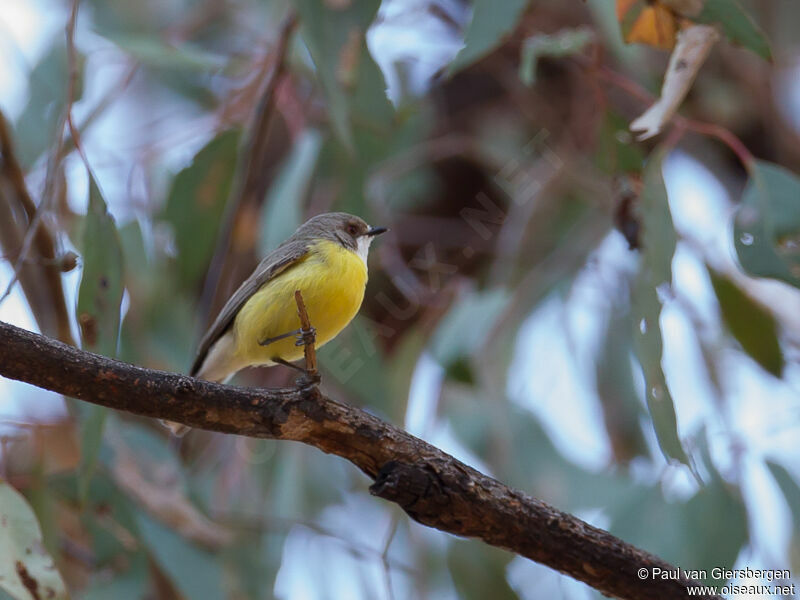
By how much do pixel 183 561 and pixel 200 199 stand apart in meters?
1.55

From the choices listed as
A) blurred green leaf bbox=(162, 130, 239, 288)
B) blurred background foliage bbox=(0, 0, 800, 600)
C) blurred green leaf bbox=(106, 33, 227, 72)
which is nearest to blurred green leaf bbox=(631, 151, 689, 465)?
blurred background foliage bbox=(0, 0, 800, 600)

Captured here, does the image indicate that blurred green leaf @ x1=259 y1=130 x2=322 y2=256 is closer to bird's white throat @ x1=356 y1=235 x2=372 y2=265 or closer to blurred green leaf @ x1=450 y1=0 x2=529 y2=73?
bird's white throat @ x1=356 y1=235 x2=372 y2=265

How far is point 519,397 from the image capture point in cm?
463

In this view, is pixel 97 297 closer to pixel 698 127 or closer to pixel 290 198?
pixel 290 198

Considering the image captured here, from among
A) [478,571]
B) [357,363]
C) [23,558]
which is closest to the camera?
[23,558]

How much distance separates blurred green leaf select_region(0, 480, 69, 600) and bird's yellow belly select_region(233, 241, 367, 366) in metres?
0.82

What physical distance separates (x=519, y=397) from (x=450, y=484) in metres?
2.52

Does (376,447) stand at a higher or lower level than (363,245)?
higher

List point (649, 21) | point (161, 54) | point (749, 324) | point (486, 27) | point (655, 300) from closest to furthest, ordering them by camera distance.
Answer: point (655, 300) → point (486, 27) → point (649, 21) → point (749, 324) → point (161, 54)

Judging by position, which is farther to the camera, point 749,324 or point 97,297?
point 749,324

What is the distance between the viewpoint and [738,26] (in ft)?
8.77

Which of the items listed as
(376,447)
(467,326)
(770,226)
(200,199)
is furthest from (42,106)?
(770,226)

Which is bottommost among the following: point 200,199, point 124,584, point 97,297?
point 124,584

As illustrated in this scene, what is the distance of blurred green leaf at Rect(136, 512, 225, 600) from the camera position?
338 centimetres
